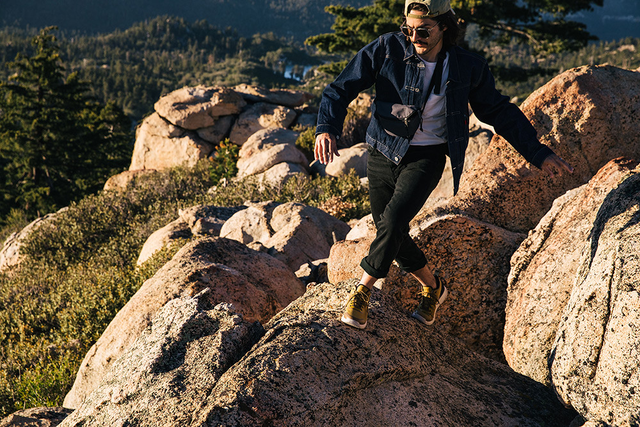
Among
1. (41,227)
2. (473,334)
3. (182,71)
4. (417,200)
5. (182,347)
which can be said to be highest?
(417,200)

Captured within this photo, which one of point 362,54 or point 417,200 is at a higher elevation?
point 362,54

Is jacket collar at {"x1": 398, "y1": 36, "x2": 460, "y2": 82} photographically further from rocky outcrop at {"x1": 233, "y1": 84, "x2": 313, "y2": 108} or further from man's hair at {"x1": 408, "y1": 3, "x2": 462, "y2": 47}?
rocky outcrop at {"x1": 233, "y1": 84, "x2": 313, "y2": 108}

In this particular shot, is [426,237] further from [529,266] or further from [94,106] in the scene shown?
[94,106]

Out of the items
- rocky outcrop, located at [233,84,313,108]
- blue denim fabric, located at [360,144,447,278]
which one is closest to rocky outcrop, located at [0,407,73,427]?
blue denim fabric, located at [360,144,447,278]

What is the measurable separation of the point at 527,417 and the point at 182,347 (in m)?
2.21

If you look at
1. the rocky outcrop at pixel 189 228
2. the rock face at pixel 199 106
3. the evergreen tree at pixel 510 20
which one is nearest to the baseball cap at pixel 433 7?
the rocky outcrop at pixel 189 228

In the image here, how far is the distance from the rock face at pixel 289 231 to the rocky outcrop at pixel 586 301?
13.1 ft

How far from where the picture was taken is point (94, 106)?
37500mm

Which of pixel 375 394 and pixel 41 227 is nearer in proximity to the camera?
pixel 375 394

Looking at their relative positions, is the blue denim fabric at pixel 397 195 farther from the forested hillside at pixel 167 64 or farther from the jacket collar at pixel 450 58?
the forested hillside at pixel 167 64

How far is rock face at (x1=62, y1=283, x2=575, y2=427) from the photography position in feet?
8.26

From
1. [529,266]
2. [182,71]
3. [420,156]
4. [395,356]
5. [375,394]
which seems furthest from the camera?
[182,71]

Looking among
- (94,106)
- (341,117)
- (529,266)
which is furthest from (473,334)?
(94,106)

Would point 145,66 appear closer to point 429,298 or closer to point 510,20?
point 510,20
